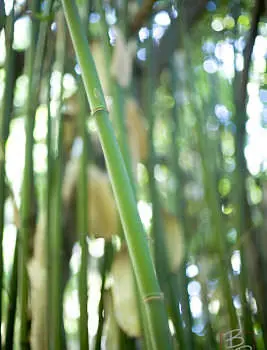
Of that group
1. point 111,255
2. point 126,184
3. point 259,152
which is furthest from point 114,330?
point 259,152

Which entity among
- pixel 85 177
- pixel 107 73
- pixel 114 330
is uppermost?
pixel 107 73

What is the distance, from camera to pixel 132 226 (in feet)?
1.16

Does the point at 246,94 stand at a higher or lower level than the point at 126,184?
higher

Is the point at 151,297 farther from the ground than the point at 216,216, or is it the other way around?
the point at 216,216

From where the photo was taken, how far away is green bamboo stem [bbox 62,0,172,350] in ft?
1.12

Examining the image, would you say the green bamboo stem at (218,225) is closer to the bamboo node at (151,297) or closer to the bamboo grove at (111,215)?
the bamboo grove at (111,215)

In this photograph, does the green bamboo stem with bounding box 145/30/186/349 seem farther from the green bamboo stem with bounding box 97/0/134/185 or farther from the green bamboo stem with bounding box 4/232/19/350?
the green bamboo stem with bounding box 4/232/19/350

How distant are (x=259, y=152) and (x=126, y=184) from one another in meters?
0.53

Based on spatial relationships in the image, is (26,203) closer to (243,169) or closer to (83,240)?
(83,240)

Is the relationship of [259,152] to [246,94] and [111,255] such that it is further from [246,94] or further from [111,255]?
[111,255]

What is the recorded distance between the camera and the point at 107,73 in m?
0.55

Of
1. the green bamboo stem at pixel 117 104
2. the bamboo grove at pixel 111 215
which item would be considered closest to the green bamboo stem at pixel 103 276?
the bamboo grove at pixel 111 215

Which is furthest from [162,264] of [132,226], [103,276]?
[132,226]


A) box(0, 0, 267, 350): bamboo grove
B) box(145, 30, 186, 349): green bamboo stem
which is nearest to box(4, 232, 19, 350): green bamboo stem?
box(0, 0, 267, 350): bamboo grove
